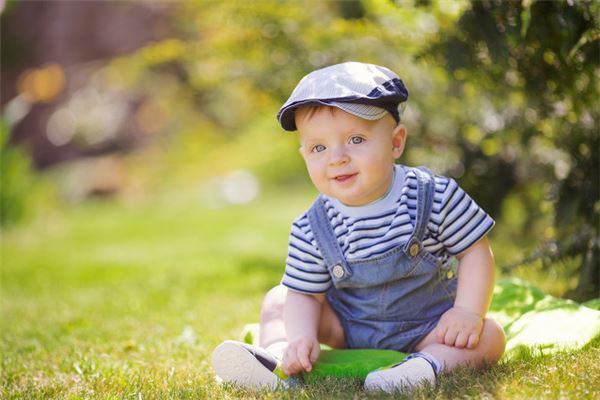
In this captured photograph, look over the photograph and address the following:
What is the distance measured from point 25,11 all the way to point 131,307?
9.42 metres

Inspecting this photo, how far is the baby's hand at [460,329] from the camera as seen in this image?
2020mm

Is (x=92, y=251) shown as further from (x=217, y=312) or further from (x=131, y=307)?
(x=217, y=312)

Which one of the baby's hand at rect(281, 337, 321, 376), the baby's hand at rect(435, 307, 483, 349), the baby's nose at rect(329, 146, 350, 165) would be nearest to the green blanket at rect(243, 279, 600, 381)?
the baby's hand at rect(281, 337, 321, 376)

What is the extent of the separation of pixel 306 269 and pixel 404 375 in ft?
1.59

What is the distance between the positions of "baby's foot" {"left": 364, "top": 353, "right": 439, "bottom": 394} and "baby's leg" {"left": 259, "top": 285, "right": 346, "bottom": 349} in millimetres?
402

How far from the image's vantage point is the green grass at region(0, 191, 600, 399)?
1944 mm

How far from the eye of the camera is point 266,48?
4.10m

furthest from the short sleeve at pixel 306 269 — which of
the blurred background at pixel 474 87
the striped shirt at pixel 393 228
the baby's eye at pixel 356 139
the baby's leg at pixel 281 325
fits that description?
the blurred background at pixel 474 87

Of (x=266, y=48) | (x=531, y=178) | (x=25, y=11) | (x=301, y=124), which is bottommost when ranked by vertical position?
(x=531, y=178)

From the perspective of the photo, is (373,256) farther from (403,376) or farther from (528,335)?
(528,335)

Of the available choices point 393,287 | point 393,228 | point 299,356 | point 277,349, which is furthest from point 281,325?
point 393,228

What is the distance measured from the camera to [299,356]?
6.72 feet

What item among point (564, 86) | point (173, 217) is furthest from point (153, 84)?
point (564, 86)

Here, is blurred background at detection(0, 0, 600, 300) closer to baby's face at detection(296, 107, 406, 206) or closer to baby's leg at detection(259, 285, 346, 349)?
baby's face at detection(296, 107, 406, 206)
